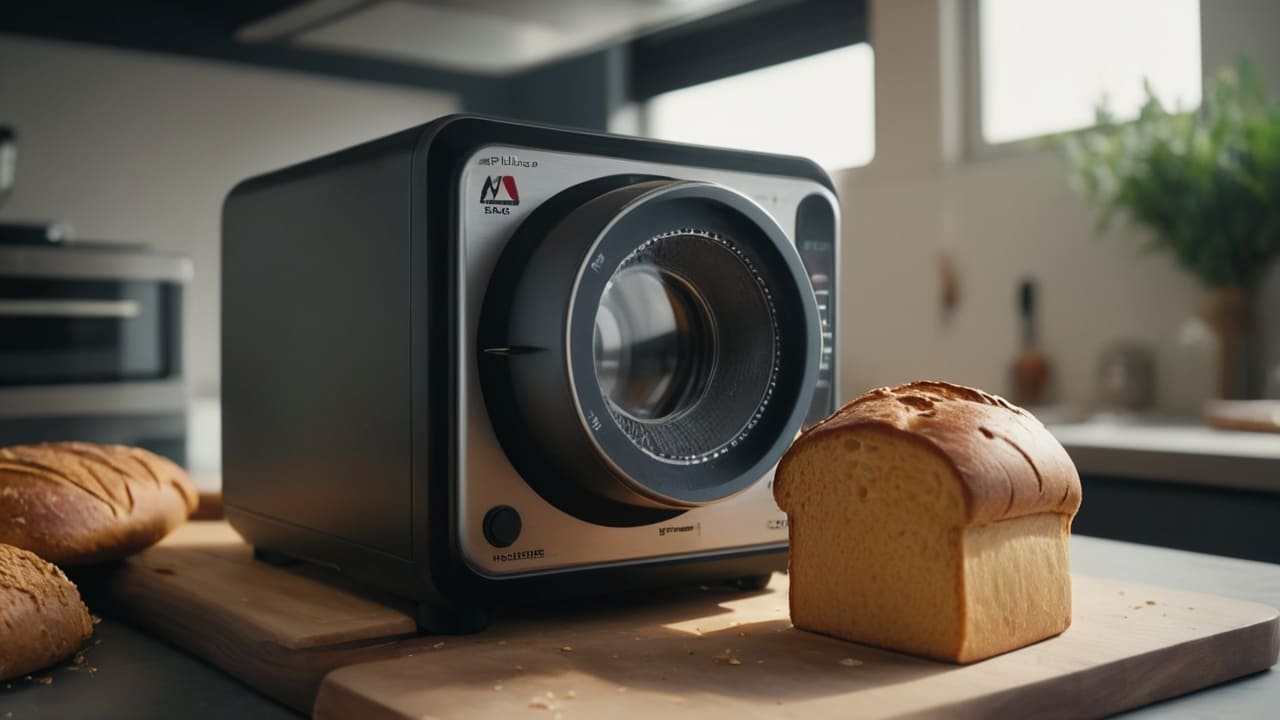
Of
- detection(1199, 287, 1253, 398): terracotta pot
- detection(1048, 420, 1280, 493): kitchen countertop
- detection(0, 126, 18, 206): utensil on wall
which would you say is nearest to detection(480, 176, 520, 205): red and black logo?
detection(1048, 420, 1280, 493): kitchen countertop

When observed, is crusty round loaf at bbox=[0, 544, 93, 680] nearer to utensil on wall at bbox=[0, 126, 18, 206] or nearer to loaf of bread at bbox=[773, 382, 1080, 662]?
loaf of bread at bbox=[773, 382, 1080, 662]

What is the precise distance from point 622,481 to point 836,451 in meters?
0.14

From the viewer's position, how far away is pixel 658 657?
0.67 meters

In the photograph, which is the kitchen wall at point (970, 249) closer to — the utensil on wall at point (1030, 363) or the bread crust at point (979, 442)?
the utensil on wall at point (1030, 363)

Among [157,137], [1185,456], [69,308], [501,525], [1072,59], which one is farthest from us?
[157,137]

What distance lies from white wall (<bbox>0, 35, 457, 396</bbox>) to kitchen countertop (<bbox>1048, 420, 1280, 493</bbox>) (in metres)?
2.53

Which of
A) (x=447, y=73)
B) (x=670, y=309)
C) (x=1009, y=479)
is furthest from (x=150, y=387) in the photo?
(x=1009, y=479)

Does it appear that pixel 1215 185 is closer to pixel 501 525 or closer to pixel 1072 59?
pixel 1072 59

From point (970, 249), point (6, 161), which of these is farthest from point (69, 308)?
point (970, 249)

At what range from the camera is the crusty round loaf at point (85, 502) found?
820 mm

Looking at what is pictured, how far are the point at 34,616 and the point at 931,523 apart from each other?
51cm

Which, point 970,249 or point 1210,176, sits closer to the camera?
point 1210,176

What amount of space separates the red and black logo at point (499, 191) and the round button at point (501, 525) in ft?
0.65

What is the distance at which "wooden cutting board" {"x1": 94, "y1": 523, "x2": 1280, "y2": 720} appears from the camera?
0.58 metres
